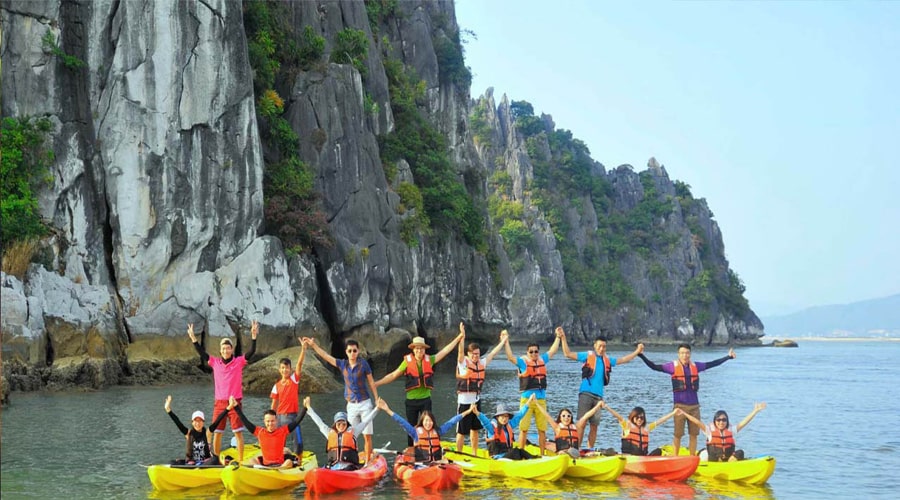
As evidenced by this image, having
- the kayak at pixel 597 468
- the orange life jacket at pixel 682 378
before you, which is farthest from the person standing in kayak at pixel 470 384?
the orange life jacket at pixel 682 378

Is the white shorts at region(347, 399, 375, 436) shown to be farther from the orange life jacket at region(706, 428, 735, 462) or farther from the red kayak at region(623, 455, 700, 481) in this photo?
the orange life jacket at region(706, 428, 735, 462)

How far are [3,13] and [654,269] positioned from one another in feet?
326

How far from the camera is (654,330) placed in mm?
115750

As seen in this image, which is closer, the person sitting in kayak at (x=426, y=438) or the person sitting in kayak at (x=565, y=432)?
the person sitting in kayak at (x=426, y=438)

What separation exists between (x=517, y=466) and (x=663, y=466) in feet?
8.17

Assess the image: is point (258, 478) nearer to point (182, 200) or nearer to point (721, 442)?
point (721, 442)

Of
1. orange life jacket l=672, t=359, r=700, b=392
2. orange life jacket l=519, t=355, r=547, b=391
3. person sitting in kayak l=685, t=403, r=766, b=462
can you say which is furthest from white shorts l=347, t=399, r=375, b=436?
person sitting in kayak l=685, t=403, r=766, b=462

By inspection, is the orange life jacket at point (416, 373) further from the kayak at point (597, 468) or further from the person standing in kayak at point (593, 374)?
the kayak at point (597, 468)

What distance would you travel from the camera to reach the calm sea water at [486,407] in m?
13.6

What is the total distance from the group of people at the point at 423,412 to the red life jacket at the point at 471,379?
0.06 feet

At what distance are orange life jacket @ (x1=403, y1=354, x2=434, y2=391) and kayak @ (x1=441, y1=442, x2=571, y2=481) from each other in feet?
4.69

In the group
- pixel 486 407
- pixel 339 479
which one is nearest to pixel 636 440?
pixel 339 479

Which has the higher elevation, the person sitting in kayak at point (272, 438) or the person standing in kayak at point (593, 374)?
the person standing in kayak at point (593, 374)

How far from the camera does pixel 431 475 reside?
44.3 ft
